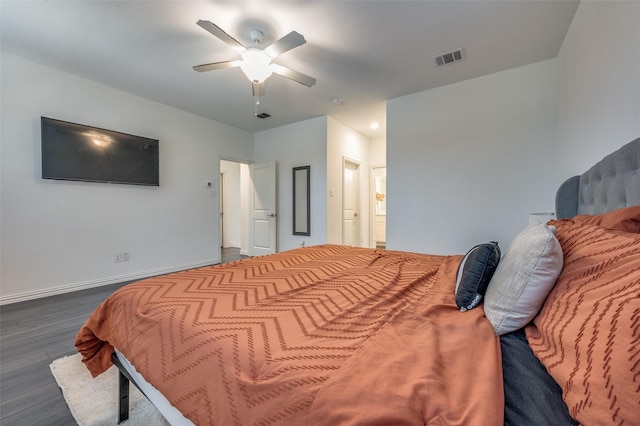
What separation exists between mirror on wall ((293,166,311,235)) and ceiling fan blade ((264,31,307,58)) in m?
2.57

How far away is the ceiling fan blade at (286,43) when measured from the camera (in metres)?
2.02

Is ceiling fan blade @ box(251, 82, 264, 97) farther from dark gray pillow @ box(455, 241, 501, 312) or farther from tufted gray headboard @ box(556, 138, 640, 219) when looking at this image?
tufted gray headboard @ box(556, 138, 640, 219)

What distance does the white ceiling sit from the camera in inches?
84.7

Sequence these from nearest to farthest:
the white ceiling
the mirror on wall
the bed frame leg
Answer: the bed frame leg < the white ceiling < the mirror on wall

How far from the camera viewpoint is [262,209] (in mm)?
5281

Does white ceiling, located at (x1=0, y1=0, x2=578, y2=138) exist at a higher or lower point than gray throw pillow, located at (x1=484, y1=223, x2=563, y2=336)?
higher

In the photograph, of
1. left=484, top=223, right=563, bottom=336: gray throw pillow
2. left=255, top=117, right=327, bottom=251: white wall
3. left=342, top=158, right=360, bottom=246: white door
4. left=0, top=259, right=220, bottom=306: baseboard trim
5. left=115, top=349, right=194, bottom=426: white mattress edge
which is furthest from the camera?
left=342, top=158, right=360, bottom=246: white door

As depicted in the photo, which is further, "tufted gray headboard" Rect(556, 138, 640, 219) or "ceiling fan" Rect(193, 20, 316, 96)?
"ceiling fan" Rect(193, 20, 316, 96)

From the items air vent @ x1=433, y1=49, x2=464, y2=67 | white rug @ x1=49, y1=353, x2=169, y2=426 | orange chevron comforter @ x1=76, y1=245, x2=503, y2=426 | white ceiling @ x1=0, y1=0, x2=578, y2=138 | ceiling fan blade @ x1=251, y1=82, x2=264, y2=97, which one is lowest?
white rug @ x1=49, y1=353, x2=169, y2=426

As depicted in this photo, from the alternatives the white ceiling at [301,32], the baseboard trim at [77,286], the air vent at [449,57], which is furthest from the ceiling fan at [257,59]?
the baseboard trim at [77,286]

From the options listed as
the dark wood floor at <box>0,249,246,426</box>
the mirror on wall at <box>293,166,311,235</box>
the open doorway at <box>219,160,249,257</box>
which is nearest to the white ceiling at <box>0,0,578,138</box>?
the mirror on wall at <box>293,166,311,235</box>

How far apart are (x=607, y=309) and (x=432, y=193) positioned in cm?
318

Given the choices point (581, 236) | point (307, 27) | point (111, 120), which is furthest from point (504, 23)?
point (111, 120)

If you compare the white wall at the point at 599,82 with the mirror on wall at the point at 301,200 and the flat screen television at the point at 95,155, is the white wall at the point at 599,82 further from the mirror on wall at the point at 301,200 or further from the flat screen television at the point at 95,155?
the flat screen television at the point at 95,155
